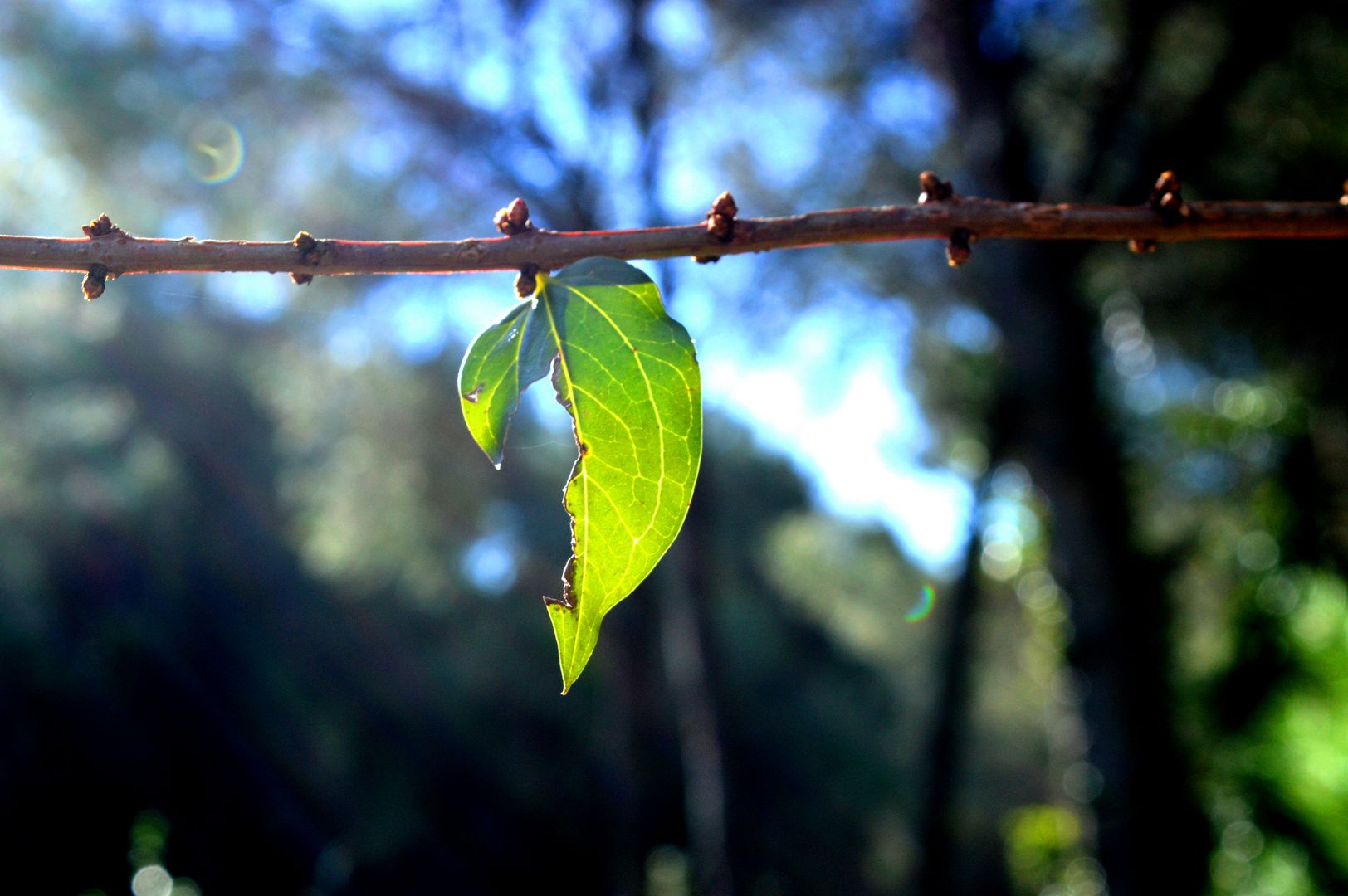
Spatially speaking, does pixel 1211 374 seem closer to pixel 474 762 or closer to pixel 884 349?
pixel 884 349

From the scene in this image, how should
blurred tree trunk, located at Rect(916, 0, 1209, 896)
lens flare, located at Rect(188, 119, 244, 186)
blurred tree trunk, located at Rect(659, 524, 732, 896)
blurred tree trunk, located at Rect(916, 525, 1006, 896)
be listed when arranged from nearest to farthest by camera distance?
blurred tree trunk, located at Rect(916, 0, 1209, 896), lens flare, located at Rect(188, 119, 244, 186), blurred tree trunk, located at Rect(659, 524, 732, 896), blurred tree trunk, located at Rect(916, 525, 1006, 896)

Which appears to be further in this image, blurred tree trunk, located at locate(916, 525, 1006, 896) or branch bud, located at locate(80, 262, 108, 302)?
blurred tree trunk, located at locate(916, 525, 1006, 896)

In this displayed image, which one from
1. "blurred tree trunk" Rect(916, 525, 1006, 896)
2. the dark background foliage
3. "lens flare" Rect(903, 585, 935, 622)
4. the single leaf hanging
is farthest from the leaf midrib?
"lens flare" Rect(903, 585, 935, 622)

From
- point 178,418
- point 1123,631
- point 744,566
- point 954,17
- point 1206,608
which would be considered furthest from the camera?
point 744,566

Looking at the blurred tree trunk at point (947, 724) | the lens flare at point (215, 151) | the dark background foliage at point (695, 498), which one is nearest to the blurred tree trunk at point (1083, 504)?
the dark background foliage at point (695, 498)

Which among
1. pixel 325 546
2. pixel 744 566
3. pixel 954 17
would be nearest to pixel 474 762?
pixel 744 566

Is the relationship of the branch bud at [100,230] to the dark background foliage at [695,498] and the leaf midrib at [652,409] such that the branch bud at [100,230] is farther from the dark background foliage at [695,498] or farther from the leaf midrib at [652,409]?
the dark background foliage at [695,498]

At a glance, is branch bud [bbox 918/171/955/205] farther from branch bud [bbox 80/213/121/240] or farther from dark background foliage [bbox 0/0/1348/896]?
dark background foliage [bbox 0/0/1348/896]
